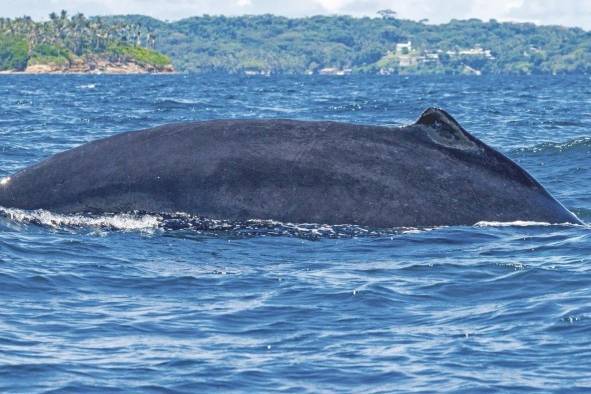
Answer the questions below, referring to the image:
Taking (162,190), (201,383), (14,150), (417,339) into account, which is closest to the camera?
(201,383)

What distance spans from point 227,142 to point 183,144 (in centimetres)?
45

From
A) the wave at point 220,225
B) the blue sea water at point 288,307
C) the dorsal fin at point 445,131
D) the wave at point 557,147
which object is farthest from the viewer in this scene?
the wave at point 557,147

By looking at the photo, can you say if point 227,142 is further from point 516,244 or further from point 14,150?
point 14,150

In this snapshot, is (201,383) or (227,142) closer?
(201,383)

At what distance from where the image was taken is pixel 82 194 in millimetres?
12375

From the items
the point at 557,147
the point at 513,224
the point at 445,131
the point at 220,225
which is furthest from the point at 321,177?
the point at 557,147

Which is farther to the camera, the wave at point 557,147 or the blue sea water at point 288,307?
the wave at point 557,147

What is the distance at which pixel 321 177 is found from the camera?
1202 cm

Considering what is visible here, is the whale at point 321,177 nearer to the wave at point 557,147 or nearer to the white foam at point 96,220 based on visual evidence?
the white foam at point 96,220

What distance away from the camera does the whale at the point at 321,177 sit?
39.3 ft

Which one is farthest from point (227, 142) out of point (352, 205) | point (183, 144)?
point (352, 205)

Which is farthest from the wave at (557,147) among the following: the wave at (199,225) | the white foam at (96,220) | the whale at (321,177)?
the white foam at (96,220)

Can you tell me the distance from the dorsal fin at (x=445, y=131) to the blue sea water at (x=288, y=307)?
91cm

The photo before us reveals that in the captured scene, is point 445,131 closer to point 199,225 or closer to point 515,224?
point 515,224
